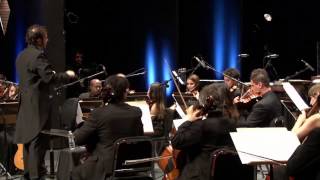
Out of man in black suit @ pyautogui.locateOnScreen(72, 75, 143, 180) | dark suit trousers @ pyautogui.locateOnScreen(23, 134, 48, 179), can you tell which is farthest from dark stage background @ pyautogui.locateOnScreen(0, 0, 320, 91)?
man in black suit @ pyautogui.locateOnScreen(72, 75, 143, 180)

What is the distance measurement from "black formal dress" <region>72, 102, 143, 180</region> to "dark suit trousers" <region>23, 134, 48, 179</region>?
153 cm

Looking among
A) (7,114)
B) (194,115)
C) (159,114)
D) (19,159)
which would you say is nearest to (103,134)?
(194,115)

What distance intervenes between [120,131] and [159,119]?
2067 mm

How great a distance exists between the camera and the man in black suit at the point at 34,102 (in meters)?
6.04

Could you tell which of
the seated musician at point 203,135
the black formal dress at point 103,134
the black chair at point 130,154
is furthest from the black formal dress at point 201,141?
the black formal dress at point 103,134

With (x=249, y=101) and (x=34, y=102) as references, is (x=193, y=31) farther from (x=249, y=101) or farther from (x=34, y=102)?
(x=34, y=102)

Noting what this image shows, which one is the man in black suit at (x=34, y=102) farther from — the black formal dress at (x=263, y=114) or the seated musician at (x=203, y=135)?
the seated musician at (x=203, y=135)

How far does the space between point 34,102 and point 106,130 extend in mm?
1826

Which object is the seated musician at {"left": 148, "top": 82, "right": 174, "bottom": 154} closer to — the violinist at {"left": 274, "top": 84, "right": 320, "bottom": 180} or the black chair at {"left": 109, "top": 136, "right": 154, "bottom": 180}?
the black chair at {"left": 109, "top": 136, "right": 154, "bottom": 180}

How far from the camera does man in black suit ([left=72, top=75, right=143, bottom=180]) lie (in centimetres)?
450

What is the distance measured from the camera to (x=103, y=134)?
4539 millimetres

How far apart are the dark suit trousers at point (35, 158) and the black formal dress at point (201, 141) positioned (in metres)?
2.28

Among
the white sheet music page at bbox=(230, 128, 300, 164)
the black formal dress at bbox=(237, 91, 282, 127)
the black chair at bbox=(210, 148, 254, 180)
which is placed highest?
the black formal dress at bbox=(237, 91, 282, 127)

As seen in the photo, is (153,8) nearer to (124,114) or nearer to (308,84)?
(308,84)
